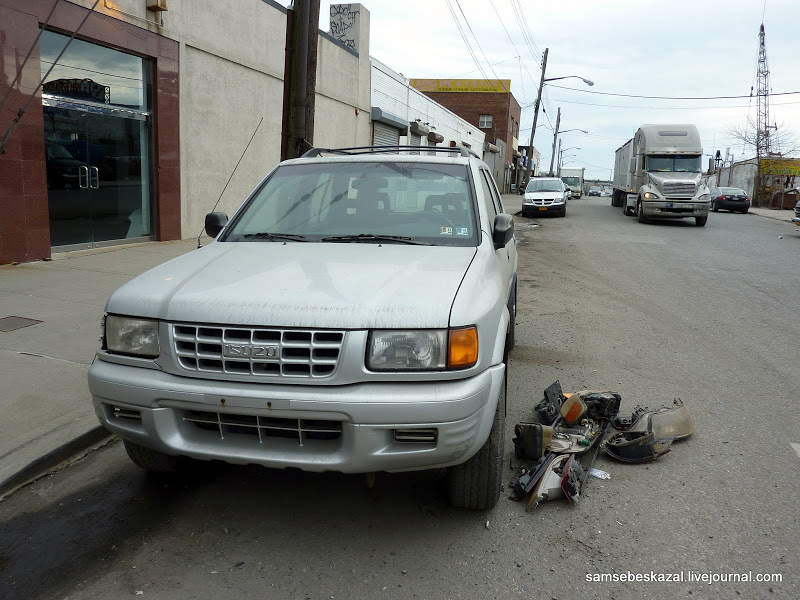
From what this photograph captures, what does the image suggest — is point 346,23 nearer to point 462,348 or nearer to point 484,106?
point 462,348

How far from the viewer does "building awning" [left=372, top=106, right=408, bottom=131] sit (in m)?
23.0

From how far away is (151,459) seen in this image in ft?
11.3

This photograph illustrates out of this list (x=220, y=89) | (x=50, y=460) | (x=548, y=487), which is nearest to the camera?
(x=548, y=487)

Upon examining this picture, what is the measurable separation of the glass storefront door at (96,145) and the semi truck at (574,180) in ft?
161

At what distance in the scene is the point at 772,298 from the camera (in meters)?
9.28

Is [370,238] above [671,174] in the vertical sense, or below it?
below

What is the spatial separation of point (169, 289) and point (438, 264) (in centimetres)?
133

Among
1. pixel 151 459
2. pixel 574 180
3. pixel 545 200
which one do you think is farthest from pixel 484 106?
pixel 151 459

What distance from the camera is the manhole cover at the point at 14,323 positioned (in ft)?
19.8

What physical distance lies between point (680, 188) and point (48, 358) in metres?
21.0

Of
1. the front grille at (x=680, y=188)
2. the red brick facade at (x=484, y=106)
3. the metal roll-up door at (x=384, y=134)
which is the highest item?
the red brick facade at (x=484, y=106)

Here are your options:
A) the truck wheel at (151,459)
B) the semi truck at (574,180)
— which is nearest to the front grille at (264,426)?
the truck wheel at (151,459)

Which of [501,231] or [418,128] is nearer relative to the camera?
[501,231]

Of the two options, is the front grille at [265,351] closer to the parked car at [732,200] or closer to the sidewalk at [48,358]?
the sidewalk at [48,358]
